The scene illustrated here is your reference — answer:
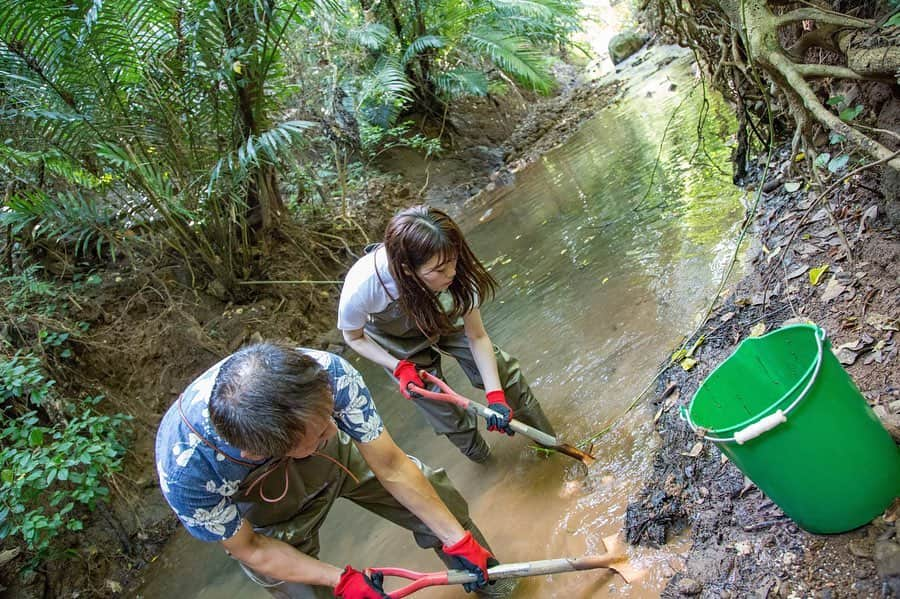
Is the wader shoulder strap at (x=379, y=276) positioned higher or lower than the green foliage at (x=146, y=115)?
lower

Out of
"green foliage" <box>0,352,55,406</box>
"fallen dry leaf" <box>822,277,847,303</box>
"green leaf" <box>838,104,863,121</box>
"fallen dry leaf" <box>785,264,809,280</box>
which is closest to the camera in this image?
"green leaf" <box>838,104,863,121</box>

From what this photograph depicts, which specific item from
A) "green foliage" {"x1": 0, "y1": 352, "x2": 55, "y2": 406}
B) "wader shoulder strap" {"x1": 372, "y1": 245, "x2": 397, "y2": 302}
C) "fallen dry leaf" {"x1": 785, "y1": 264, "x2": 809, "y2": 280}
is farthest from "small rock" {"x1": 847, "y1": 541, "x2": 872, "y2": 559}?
"green foliage" {"x1": 0, "y1": 352, "x2": 55, "y2": 406}

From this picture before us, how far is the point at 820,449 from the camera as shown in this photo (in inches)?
55.1

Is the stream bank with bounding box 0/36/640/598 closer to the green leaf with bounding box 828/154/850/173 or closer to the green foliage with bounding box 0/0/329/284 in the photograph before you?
the green foliage with bounding box 0/0/329/284

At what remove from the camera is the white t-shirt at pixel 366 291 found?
7.77 ft

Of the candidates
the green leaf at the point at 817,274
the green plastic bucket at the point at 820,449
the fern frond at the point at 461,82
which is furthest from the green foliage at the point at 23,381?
the fern frond at the point at 461,82

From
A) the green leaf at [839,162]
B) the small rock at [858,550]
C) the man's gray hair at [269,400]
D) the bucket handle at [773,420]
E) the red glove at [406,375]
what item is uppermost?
the man's gray hair at [269,400]

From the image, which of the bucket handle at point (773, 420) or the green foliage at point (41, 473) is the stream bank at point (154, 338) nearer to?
the green foliage at point (41, 473)

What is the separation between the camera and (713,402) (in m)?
1.78

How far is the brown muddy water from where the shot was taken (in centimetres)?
233

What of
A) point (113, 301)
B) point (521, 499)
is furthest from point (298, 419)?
point (113, 301)

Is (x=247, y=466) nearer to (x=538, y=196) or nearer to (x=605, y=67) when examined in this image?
(x=538, y=196)

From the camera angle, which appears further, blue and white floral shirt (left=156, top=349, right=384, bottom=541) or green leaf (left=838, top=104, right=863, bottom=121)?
green leaf (left=838, top=104, right=863, bottom=121)

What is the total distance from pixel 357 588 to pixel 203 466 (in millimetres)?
590
